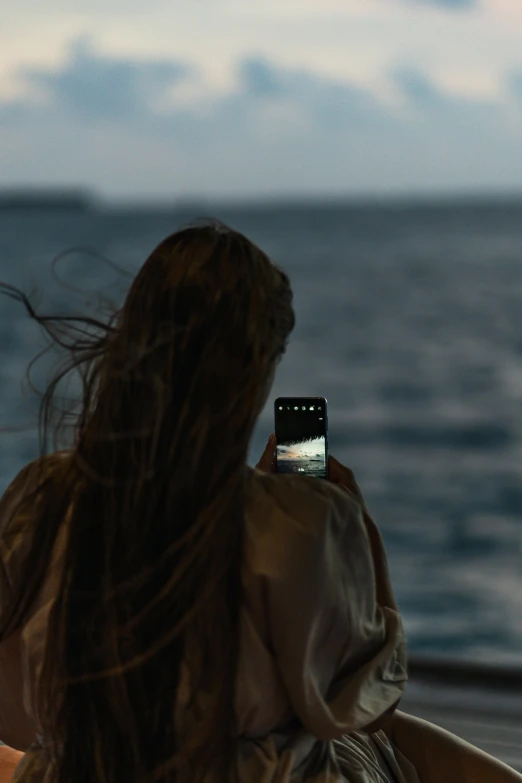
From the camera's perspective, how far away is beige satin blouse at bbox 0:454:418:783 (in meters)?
1.01

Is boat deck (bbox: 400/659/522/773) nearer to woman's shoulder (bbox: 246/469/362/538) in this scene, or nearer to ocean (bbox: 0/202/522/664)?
ocean (bbox: 0/202/522/664)

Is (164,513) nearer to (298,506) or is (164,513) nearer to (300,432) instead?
(298,506)

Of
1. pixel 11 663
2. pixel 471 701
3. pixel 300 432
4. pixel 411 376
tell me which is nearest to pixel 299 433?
pixel 300 432

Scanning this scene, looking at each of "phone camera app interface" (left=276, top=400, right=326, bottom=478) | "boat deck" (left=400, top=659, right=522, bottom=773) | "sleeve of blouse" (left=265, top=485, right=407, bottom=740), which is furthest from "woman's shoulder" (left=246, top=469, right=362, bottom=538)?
"boat deck" (left=400, top=659, right=522, bottom=773)

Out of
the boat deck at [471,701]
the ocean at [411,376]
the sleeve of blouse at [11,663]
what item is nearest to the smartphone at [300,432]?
the ocean at [411,376]

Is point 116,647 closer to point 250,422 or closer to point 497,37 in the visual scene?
point 250,422

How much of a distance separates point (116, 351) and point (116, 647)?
281 millimetres

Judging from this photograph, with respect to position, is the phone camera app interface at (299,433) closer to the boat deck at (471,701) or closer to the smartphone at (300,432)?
the smartphone at (300,432)

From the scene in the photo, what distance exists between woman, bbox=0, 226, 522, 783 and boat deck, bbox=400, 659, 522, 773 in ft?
5.54

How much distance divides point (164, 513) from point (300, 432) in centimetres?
32

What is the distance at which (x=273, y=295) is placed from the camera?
3.43 ft

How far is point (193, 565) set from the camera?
39.9 inches

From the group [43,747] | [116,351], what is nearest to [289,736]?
[43,747]

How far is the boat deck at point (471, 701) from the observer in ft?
8.72
